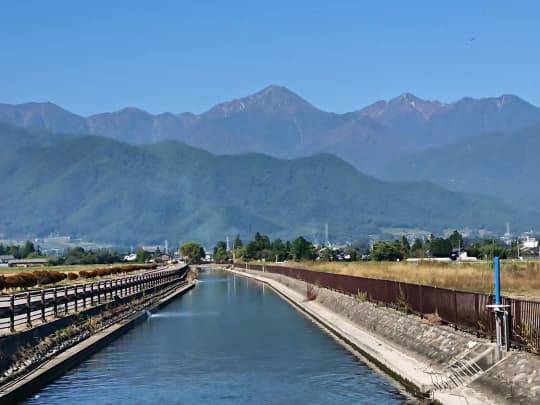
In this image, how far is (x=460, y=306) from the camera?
101 ft

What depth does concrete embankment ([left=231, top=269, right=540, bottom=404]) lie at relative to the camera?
2253 centimetres

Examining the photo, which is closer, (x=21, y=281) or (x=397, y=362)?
(x=397, y=362)

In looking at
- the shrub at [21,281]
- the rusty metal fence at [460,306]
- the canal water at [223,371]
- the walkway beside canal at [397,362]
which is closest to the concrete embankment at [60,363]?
the canal water at [223,371]

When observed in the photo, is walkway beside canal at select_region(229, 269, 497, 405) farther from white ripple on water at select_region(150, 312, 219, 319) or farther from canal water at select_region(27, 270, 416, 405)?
white ripple on water at select_region(150, 312, 219, 319)

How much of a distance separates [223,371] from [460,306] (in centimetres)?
843

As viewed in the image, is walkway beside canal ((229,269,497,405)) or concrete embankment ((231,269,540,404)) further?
walkway beside canal ((229,269,497,405))

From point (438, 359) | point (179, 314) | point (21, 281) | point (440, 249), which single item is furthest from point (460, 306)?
point (440, 249)

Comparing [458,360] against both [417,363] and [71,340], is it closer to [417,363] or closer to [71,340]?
[417,363]

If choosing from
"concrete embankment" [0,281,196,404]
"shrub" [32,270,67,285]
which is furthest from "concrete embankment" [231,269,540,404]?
"shrub" [32,270,67,285]

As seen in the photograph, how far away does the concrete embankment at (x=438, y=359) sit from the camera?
2253 cm

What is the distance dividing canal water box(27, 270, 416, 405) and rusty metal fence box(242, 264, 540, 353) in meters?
3.00

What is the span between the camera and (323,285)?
74.5m

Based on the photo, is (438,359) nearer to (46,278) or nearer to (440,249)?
(46,278)

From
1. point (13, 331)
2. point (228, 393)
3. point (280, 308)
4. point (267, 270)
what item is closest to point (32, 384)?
point (13, 331)
